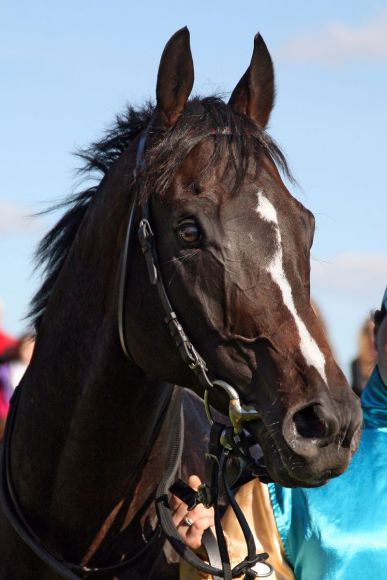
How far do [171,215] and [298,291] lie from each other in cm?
52

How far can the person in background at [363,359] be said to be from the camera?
7.19 meters

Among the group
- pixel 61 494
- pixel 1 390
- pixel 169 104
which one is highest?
pixel 169 104

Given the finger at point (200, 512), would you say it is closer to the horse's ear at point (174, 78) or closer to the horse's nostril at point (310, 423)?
the horse's nostril at point (310, 423)

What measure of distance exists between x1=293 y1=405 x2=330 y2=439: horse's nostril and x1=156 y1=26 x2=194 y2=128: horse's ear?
1.18m

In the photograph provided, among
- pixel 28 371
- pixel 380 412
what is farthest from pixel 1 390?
pixel 380 412

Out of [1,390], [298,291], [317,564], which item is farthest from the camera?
[1,390]

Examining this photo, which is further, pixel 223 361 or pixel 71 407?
pixel 71 407

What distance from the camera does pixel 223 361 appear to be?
12.2 ft

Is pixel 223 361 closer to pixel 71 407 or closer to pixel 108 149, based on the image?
pixel 71 407

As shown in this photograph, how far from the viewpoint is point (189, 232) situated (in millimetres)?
3779

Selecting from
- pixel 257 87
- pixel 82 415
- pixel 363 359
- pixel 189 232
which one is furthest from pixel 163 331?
pixel 363 359

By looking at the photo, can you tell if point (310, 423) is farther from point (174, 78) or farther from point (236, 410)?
point (174, 78)

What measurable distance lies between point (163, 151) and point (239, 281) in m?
0.57

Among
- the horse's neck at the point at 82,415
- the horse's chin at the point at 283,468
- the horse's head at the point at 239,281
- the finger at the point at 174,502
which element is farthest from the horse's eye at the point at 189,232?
the finger at the point at 174,502
